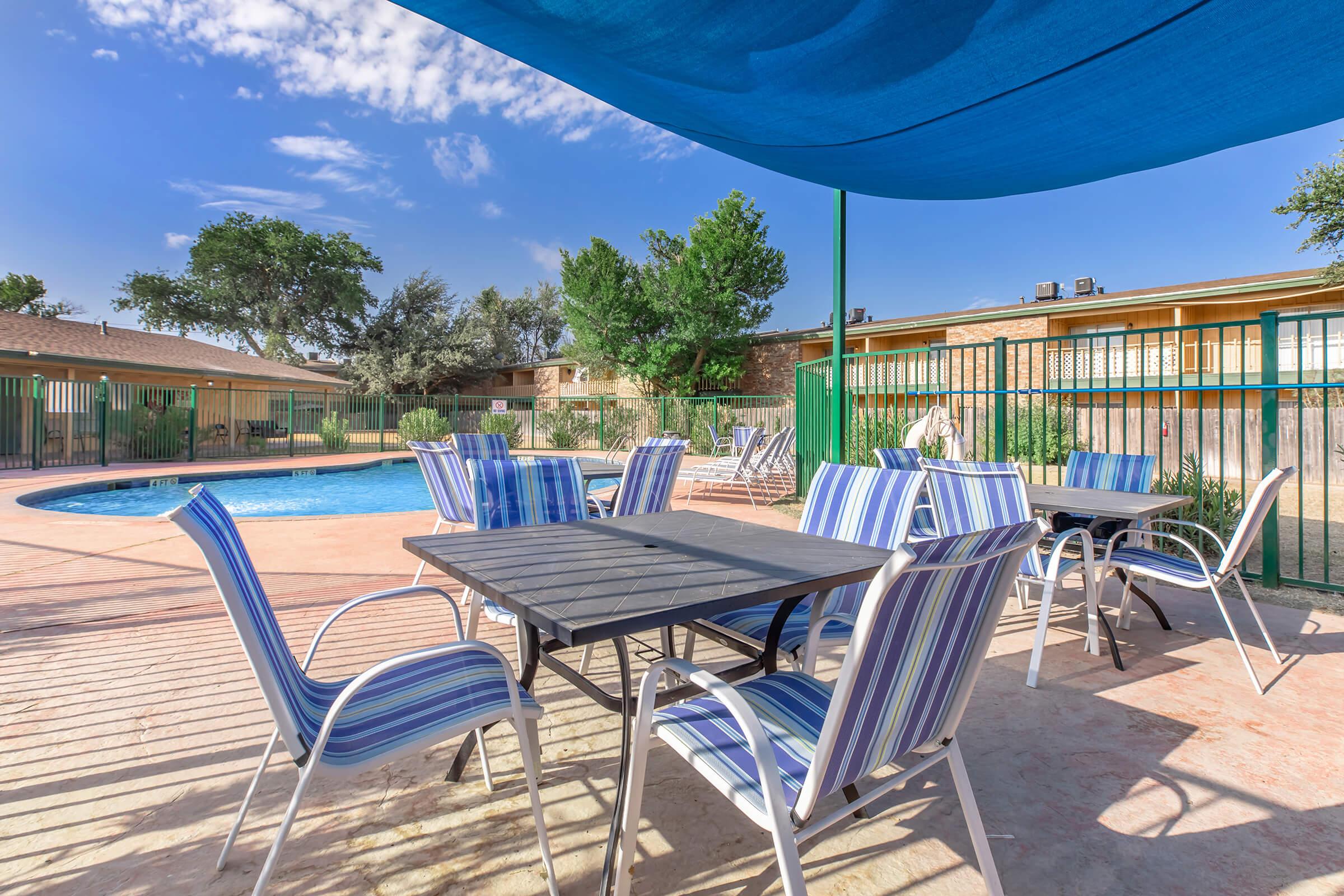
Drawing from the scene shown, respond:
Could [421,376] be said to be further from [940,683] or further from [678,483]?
[940,683]

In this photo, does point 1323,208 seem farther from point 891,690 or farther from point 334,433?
point 334,433

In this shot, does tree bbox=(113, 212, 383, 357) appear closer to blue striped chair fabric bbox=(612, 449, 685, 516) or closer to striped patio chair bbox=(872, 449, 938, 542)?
blue striped chair fabric bbox=(612, 449, 685, 516)

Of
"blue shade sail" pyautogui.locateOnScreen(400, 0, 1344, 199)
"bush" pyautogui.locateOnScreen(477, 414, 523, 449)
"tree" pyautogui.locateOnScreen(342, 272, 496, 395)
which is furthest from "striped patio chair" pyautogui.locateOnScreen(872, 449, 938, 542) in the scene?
"tree" pyautogui.locateOnScreen(342, 272, 496, 395)

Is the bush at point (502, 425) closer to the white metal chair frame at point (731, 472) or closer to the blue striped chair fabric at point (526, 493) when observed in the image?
the white metal chair frame at point (731, 472)

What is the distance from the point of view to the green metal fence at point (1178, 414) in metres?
3.99

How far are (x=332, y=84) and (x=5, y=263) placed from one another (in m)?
18.5

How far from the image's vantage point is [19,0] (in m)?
23.0

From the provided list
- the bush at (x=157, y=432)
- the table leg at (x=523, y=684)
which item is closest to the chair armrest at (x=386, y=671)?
the table leg at (x=523, y=684)

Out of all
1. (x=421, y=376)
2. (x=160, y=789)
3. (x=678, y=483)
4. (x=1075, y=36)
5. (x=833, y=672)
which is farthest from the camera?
(x=421, y=376)

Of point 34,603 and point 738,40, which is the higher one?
point 738,40

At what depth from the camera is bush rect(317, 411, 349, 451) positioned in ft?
54.6

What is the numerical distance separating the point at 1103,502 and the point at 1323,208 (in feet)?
46.7

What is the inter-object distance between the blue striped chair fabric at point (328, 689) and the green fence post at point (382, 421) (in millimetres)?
17281

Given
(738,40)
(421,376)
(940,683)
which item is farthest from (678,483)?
(421,376)
